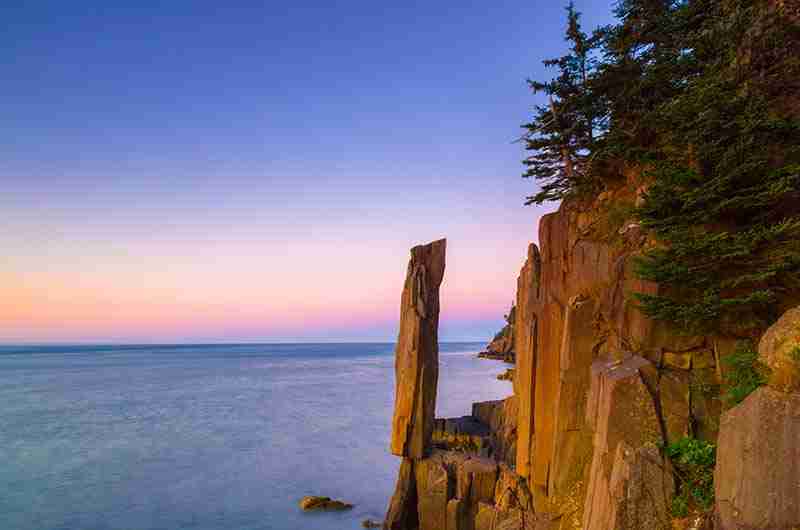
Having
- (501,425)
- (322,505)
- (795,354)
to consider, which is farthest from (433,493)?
(795,354)

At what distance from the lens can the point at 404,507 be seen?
57.4 feet

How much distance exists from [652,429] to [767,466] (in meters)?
2.33

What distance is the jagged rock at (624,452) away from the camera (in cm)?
751

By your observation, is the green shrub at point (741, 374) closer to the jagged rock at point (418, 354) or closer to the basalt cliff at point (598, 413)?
the basalt cliff at point (598, 413)

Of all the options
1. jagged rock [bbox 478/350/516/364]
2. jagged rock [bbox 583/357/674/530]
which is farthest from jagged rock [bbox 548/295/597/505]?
jagged rock [bbox 478/350/516/364]

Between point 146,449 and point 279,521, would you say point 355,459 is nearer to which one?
point 279,521

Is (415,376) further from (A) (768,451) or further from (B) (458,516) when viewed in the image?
(A) (768,451)

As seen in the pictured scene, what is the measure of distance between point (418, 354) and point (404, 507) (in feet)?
19.0

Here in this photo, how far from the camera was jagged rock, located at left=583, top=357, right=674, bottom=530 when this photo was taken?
24.6 feet

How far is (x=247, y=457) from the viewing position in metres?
31.1

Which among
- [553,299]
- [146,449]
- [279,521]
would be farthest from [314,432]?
[553,299]

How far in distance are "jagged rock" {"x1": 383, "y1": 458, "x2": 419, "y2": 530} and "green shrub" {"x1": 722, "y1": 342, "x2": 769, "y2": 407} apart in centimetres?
1243

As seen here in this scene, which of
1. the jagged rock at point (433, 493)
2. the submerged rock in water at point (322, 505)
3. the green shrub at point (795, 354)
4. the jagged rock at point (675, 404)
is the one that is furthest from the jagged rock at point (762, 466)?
the submerged rock in water at point (322, 505)

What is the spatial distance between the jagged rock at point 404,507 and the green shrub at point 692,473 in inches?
457
